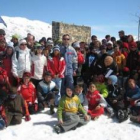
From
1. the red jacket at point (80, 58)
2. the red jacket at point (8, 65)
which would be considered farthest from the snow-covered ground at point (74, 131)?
the red jacket at point (80, 58)

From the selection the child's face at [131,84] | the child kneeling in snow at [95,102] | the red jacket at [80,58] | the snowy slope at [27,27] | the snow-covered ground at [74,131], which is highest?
the snowy slope at [27,27]

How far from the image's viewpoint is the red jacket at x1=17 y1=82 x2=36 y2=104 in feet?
22.7

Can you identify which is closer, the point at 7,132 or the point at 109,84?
the point at 7,132

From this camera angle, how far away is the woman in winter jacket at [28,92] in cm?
691

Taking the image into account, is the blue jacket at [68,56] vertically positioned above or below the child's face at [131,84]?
above

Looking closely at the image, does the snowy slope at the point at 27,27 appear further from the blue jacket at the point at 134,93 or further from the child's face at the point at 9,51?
the blue jacket at the point at 134,93

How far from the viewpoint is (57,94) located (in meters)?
7.44

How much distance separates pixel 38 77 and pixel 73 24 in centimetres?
1512

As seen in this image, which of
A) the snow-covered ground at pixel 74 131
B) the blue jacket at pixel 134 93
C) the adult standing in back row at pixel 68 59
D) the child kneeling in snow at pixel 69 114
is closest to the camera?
the snow-covered ground at pixel 74 131

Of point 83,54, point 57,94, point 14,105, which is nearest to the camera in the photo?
point 14,105

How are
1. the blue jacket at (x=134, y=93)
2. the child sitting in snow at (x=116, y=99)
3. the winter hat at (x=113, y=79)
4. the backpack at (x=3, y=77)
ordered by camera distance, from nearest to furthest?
the backpack at (x=3, y=77)
the child sitting in snow at (x=116, y=99)
the blue jacket at (x=134, y=93)
the winter hat at (x=113, y=79)

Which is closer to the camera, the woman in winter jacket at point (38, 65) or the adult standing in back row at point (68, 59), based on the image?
the woman in winter jacket at point (38, 65)

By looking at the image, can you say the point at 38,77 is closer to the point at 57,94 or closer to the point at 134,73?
the point at 57,94

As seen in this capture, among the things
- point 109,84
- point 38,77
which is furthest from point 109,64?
point 38,77
